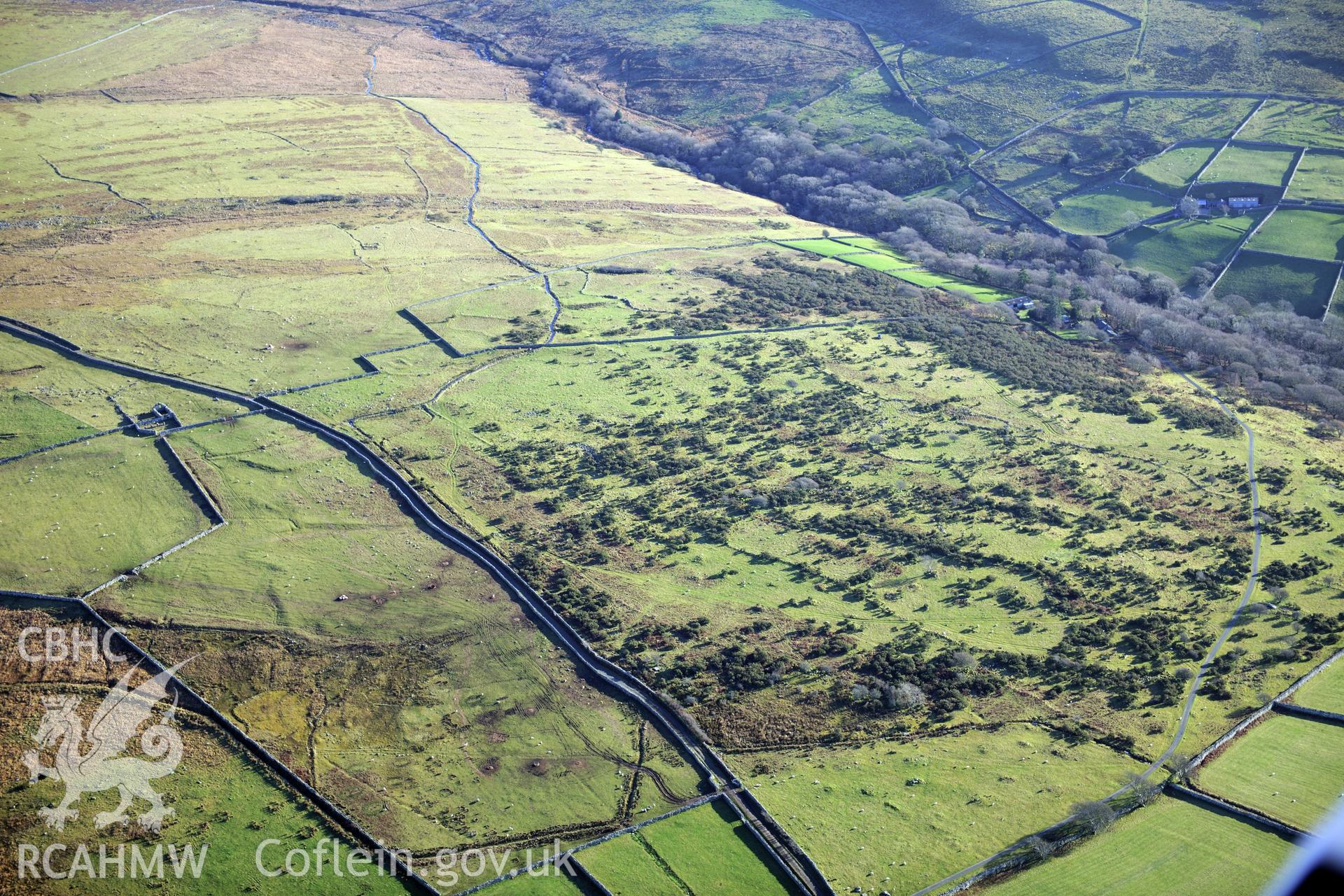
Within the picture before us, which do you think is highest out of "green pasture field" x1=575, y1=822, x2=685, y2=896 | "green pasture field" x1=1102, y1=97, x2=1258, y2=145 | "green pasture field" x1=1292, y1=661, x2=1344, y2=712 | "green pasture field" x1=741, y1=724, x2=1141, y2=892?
"green pasture field" x1=1102, y1=97, x2=1258, y2=145

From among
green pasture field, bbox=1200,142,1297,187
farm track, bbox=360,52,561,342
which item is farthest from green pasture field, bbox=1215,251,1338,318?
farm track, bbox=360,52,561,342

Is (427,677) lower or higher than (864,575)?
lower

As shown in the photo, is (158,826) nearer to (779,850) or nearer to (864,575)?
(779,850)

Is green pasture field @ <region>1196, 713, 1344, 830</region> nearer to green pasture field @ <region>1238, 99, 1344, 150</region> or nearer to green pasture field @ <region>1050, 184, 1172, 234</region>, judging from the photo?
green pasture field @ <region>1050, 184, 1172, 234</region>

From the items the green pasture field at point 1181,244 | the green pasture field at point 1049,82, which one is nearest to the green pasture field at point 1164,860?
the green pasture field at point 1181,244

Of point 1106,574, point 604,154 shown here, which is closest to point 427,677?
point 1106,574

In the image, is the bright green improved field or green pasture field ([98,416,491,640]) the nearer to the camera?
the bright green improved field
